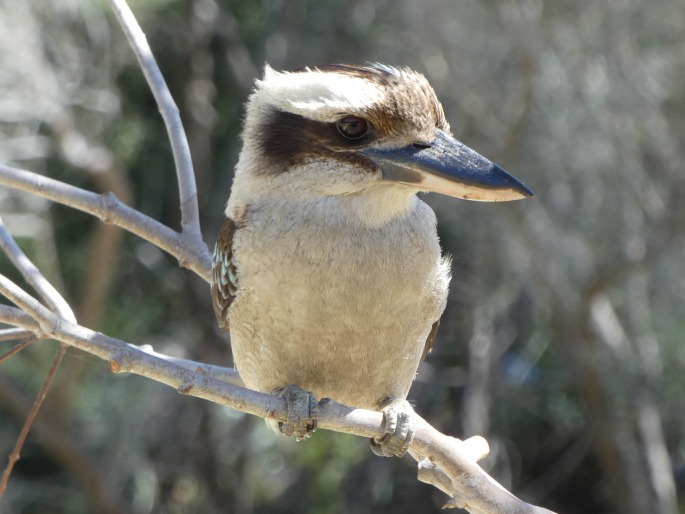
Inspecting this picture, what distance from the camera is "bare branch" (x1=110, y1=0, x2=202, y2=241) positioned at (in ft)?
8.16

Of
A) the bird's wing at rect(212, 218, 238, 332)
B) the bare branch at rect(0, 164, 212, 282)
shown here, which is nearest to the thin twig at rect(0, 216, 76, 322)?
the bare branch at rect(0, 164, 212, 282)

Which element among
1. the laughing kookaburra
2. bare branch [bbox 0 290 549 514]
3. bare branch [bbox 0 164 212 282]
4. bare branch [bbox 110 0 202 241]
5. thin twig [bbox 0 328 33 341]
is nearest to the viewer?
bare branch [bbox 0 290 549 514]

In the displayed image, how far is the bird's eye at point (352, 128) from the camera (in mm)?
2260

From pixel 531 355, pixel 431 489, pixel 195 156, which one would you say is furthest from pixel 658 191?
pixel 195 156

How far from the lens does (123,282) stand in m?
6.72

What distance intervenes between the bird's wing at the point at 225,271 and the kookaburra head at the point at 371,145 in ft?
0.73

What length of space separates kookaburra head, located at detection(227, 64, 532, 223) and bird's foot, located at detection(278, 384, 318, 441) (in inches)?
18.1

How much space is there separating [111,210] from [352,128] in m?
0.70

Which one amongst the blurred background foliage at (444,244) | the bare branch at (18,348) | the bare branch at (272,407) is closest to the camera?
the bare branch at (272,407)

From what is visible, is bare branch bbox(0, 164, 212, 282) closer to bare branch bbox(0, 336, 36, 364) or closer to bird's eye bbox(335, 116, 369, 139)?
bare branch bbox(0, 336, 36, 364)

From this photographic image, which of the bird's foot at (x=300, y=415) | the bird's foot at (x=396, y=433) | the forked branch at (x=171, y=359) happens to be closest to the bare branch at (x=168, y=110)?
the forked branch at (x=171, y=359)

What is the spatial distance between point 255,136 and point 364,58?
13.3 ft

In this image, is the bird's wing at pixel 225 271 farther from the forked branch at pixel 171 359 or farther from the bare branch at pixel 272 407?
the bare branch at pixel 272 407

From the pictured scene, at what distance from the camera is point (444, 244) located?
654 cm
